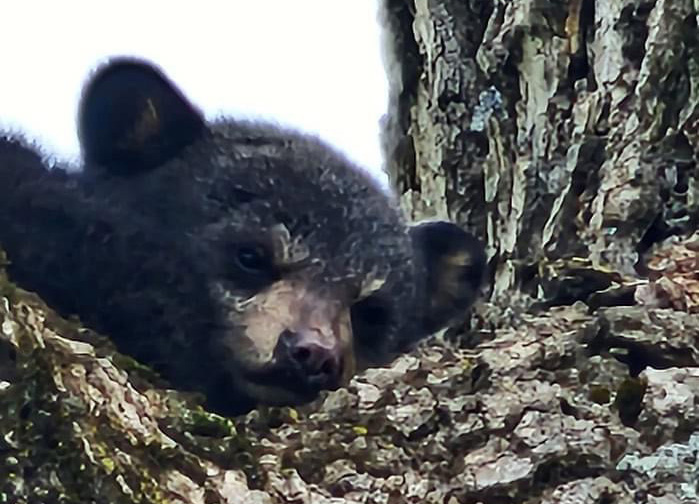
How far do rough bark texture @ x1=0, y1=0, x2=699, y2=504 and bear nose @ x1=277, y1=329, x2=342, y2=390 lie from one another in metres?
0.20

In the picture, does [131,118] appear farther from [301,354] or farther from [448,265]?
[448,265]

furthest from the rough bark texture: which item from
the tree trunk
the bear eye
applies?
the bear eye

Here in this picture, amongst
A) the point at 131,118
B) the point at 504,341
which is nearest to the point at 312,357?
the point at 504,341

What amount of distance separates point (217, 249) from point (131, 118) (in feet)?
1.49

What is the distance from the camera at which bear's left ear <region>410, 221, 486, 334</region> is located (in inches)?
177

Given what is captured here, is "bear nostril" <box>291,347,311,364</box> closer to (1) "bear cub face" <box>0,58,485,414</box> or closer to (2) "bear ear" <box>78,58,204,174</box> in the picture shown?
(1) "bear cub face" <box>0,58,485,414</box>

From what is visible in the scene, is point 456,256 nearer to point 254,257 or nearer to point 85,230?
point 254,257

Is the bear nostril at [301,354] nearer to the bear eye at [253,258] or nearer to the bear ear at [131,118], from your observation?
the bear eye at [253,258]

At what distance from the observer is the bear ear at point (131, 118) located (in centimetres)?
397

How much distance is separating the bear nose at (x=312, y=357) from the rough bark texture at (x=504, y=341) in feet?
0.65

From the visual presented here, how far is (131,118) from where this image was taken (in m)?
4.00

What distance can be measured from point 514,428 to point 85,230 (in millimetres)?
1459

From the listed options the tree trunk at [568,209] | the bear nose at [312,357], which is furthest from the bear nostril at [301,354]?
the tree trunk at [568,209]

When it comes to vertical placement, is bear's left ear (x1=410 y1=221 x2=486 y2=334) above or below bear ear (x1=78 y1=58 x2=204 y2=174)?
below
